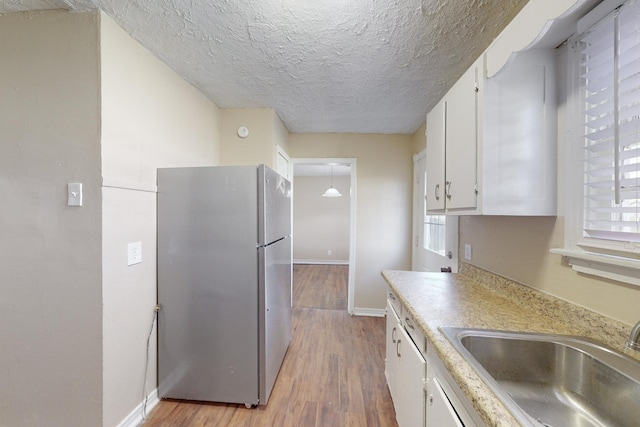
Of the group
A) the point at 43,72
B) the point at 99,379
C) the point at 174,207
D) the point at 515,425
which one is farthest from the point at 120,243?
the point at 515,425

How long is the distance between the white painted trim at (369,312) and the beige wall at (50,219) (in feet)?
8.35

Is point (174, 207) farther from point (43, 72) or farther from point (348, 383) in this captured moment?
point (348, 383)

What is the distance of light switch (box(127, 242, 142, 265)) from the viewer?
1514 mm

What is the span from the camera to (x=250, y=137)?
2.58m

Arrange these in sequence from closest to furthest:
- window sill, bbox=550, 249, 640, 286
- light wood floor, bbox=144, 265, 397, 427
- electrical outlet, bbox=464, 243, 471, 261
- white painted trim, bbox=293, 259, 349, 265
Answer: window sill, bbox=550, 249, 640, 286 → light wood floor, bbox=144, 265, 397, 427 → electrical outlet, bbox=464, 243, 471, 261 → white painted trim, bbox=293, 259, 349, 265

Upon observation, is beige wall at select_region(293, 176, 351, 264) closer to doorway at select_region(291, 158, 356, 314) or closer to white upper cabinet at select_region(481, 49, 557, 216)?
doorway at select_region(291, 158, 356, 314)

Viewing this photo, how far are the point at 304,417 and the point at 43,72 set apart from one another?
254 cm

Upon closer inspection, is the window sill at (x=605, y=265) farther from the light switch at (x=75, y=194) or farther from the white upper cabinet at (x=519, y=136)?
the light switch at (x=75, y=194)

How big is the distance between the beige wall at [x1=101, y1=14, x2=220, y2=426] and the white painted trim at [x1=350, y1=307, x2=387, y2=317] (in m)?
2.24

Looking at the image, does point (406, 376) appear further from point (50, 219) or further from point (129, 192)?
point (50, 219)

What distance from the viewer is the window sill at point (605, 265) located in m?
0.79

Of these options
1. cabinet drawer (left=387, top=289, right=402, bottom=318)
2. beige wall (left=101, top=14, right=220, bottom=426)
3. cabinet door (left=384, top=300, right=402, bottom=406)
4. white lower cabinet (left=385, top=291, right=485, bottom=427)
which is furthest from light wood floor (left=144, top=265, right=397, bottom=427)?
cabinet drawer (left=387, top=289, right=402, bottom=318)

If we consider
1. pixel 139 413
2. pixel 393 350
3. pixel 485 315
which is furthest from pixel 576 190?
pixel 139 413

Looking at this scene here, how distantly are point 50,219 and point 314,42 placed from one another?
5.95ft
